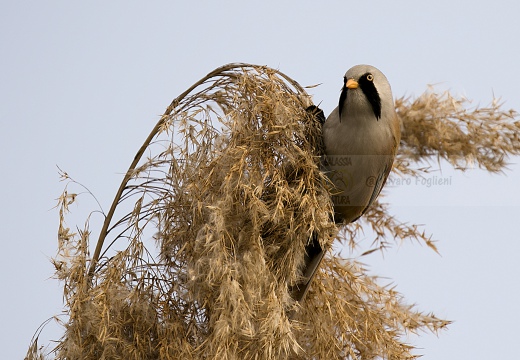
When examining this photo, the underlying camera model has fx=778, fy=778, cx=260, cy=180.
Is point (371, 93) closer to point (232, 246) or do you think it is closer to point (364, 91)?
point (364, 91)

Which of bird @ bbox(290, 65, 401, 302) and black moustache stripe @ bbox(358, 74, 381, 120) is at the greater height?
black moustache stripe @ bbox(358, 74, 381, 120)

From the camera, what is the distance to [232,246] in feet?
6.51

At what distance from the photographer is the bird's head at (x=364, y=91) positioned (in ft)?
7.32

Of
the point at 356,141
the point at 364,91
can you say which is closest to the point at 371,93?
the point at 364,91

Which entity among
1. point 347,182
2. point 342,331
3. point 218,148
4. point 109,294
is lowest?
point 342,331

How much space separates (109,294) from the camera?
2.09 m

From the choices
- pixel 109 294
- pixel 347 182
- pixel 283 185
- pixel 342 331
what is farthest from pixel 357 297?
pixel 109 294

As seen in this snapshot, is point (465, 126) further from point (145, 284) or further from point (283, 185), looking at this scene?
point (145, 284)

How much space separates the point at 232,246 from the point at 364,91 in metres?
0.62

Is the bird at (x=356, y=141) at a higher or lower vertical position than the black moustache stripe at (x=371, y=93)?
Result: lower

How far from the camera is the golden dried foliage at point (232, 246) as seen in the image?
77.0 inches

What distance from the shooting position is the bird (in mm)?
2250

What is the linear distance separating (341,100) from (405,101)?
0.36 m

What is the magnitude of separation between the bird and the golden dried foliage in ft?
0.21
